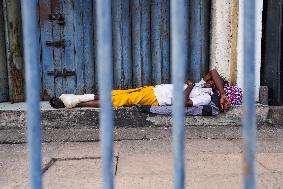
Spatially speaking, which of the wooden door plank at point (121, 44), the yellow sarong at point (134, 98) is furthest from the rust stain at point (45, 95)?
the yellow sarong at point (134, 98)

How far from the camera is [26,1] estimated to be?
83 centimetres

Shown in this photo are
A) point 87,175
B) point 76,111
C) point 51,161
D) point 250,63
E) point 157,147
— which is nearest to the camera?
point 250,63

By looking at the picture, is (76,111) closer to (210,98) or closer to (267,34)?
(210,98)

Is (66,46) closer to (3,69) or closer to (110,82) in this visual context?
(3,69)

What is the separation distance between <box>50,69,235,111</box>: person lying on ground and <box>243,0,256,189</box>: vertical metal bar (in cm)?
339

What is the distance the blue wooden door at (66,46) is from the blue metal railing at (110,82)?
4075mm

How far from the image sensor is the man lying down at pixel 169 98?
14.0 ft

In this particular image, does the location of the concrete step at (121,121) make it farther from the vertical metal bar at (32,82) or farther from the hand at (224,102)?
the vertical metal bar at (32,82)

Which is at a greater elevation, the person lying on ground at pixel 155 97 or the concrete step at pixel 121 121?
the person lying on ground at pixel 155 97

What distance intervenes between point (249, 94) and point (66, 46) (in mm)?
4255

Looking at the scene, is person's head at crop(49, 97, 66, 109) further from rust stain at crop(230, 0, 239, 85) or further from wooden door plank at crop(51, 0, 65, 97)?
rust stain at crop(230, 0, 239, 85)

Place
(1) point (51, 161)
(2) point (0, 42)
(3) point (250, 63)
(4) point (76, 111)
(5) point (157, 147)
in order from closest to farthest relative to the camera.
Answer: (3) point (250, 63)
(1) point (51, 161)
(5) point (157, 147)
(4) point (76, 111)
(2) point (0, 42)

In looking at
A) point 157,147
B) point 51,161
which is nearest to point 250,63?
point 51,161

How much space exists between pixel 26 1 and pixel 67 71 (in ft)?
13.5
